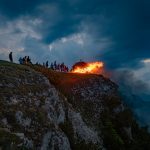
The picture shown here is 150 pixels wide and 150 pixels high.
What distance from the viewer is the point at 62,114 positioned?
5884cm

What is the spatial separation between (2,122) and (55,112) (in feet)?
44.8

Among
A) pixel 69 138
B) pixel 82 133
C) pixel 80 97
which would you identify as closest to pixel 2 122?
pixel 69 138

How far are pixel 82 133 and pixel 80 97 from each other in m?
14.1

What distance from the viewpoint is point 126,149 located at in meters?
73.3

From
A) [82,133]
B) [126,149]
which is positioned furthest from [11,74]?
[126,149]

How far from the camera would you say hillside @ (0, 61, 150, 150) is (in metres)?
46.3

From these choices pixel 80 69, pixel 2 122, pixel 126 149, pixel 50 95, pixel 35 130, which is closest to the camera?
pixel 2 122

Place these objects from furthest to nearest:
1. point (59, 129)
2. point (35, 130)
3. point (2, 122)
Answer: point (59, 129), point (35, 130), point (2, 122)

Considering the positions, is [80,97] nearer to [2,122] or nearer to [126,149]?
[126,149]

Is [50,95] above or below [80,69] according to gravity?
below

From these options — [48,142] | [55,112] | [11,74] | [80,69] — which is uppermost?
[80,69]

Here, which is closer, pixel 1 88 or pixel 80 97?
pixel 1 88

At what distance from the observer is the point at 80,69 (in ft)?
330

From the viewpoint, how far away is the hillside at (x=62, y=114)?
4634 cm
